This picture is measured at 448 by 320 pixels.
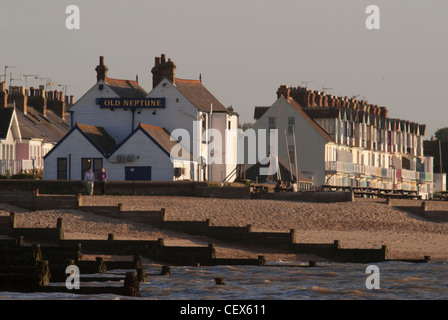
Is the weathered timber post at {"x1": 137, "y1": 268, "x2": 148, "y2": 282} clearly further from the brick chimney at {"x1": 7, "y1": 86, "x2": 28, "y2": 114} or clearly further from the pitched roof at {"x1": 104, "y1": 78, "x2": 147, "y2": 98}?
the brick chimney at {"x1": 7, "y1": 86, "x2": 28, "y2": 114}

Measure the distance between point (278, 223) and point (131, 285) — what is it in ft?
60.0

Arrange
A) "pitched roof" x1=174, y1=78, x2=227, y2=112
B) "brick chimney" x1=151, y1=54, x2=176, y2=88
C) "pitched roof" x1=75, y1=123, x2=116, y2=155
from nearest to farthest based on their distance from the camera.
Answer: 1. "pitched roof" x1=75, y1=123, x2=116, y2=155
2. "pitched roof" x1=174, y1=78, x2=227, y2=112
3. "brick chimney" x1=151, y1=54, x2=176, y2=88

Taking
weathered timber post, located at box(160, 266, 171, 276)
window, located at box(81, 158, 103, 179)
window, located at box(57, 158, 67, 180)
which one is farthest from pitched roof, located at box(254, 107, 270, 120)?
weathered timber post, located at box(160, 266, 171, 276)

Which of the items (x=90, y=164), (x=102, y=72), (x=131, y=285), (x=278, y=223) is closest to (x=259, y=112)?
(x=102, y=72)

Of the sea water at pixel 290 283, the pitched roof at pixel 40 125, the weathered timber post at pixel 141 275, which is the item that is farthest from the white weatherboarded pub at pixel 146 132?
the weathered timber post at pixel 141 275

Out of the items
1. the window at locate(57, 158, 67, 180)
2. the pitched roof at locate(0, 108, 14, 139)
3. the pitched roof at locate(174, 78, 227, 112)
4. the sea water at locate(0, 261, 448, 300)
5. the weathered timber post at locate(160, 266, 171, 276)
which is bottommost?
the sea water at locate(0, 261, 448, 300)

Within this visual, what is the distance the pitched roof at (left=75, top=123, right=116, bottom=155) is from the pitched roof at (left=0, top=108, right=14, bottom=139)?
8.93m

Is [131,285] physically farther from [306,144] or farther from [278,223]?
[306,144]

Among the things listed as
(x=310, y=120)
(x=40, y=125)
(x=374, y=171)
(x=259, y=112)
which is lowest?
(x=374, y=171)

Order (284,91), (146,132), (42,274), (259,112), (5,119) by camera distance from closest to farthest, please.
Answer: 1. (42,274)
2. (146,132)
3. (5,119)
4. (284,91)
5. (259,112)

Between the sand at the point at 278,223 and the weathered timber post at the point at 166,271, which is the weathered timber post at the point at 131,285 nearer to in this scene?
the weathered timber post at the point at 166,271

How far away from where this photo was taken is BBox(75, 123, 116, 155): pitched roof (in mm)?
67125

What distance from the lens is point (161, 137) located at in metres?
67.9
